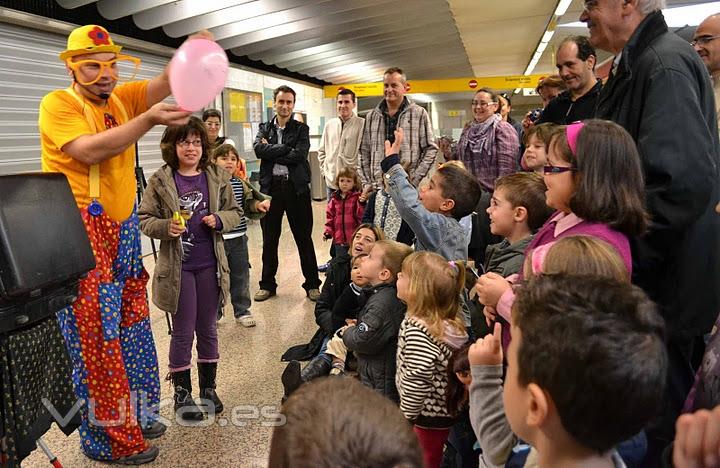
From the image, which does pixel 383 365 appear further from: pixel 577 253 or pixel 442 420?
pixel 577 253

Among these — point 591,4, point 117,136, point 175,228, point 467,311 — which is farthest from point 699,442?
point 175,228

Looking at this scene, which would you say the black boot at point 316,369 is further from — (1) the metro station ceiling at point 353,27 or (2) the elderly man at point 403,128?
(1) the metro station ceiling at point 353,27

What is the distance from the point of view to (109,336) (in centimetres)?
210

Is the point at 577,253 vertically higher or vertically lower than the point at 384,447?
higher

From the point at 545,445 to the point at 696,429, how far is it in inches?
9.0

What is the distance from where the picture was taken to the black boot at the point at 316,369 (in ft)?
9.02

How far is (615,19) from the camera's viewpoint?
172 cm

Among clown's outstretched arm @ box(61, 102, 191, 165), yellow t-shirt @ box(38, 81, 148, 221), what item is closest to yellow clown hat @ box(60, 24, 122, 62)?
yellow t-shirt @ box(38, 81, 148, 221)

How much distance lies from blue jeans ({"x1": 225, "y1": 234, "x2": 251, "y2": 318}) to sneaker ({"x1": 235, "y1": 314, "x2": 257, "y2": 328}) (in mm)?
30

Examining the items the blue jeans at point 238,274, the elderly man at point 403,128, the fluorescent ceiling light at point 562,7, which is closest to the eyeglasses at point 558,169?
the elderly man at point 403,128

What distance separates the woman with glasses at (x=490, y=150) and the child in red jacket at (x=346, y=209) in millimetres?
870

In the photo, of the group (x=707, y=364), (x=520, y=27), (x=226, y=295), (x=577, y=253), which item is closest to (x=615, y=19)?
(x=577, y=253)

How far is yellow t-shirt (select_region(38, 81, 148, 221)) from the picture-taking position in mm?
1954

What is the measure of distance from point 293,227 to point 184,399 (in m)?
2.28
